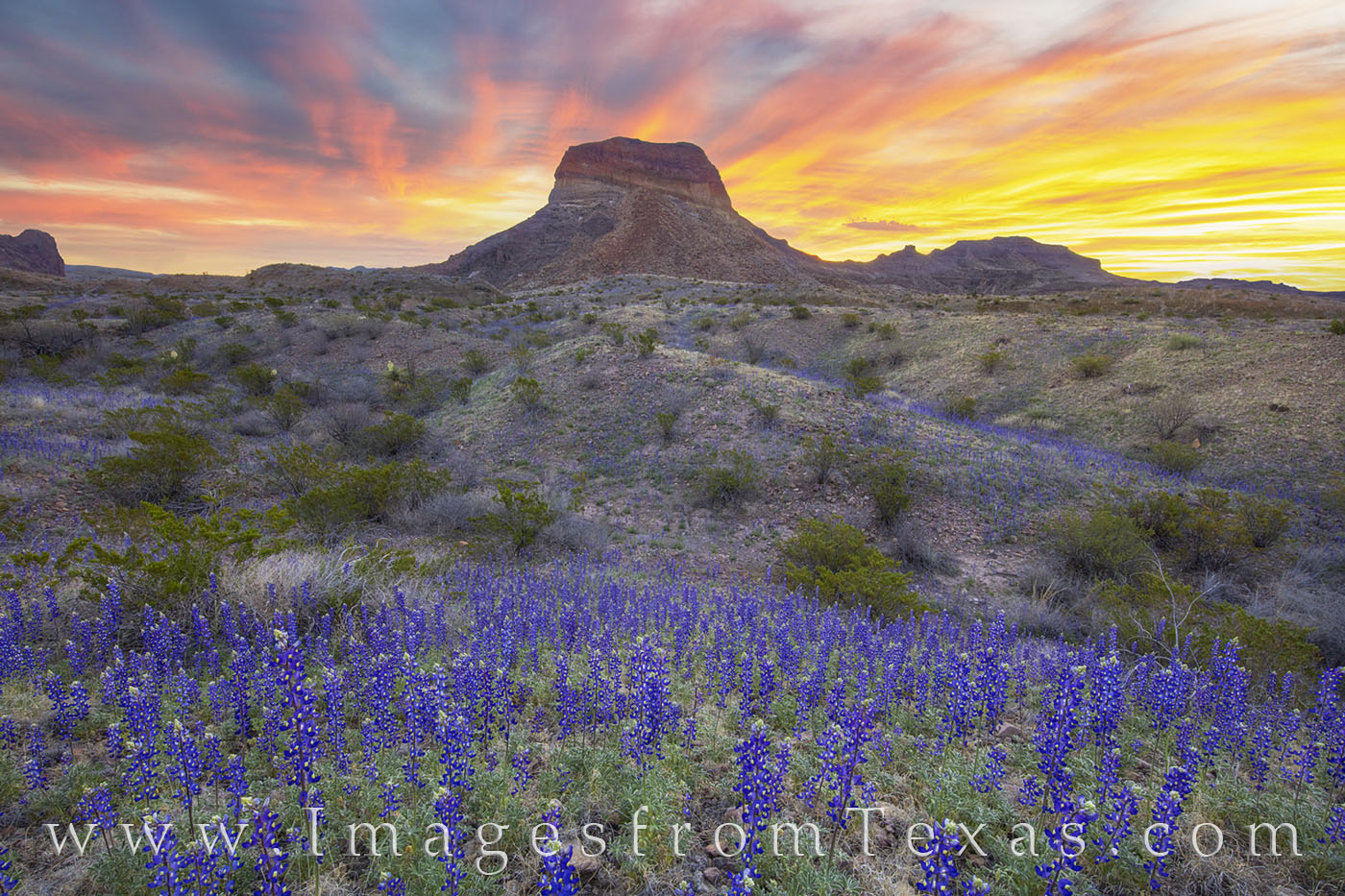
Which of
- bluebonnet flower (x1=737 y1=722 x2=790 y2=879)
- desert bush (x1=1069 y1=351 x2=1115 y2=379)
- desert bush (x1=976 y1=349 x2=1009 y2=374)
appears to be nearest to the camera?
bluebonnet flower (x1=737 y1=722 x2=790 y2=879)

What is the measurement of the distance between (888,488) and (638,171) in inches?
4605

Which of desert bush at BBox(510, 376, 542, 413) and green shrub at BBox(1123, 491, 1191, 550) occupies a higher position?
desert bush at BBox(510, 376, 542, 413)

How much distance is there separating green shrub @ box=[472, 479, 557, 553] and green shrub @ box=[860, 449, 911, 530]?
7.08 m

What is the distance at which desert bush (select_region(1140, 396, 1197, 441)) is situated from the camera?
56.4 feet

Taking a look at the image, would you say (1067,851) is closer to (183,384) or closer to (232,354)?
(183,384)

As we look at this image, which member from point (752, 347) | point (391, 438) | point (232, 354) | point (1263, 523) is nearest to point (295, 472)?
point (391, 438)

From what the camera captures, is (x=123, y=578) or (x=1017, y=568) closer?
(x=123, y=578)

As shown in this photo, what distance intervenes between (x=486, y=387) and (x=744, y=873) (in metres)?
21.4

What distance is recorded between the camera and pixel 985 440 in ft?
52.2

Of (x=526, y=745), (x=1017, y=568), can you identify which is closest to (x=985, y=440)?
(x=1017, y=568)

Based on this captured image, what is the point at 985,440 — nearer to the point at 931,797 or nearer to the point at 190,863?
the point at 931,797

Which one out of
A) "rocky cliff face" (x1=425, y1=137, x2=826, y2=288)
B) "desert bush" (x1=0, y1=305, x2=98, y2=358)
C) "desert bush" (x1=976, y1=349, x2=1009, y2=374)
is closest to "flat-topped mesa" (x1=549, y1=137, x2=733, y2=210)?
"rocky cliff face" (x1=425, y1=137, x2=826, y2=288)

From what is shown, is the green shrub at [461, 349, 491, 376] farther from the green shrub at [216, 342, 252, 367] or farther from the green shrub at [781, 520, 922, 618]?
the green shrub at [781, 520, 922, 618]

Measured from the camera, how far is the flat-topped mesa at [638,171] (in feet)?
364
